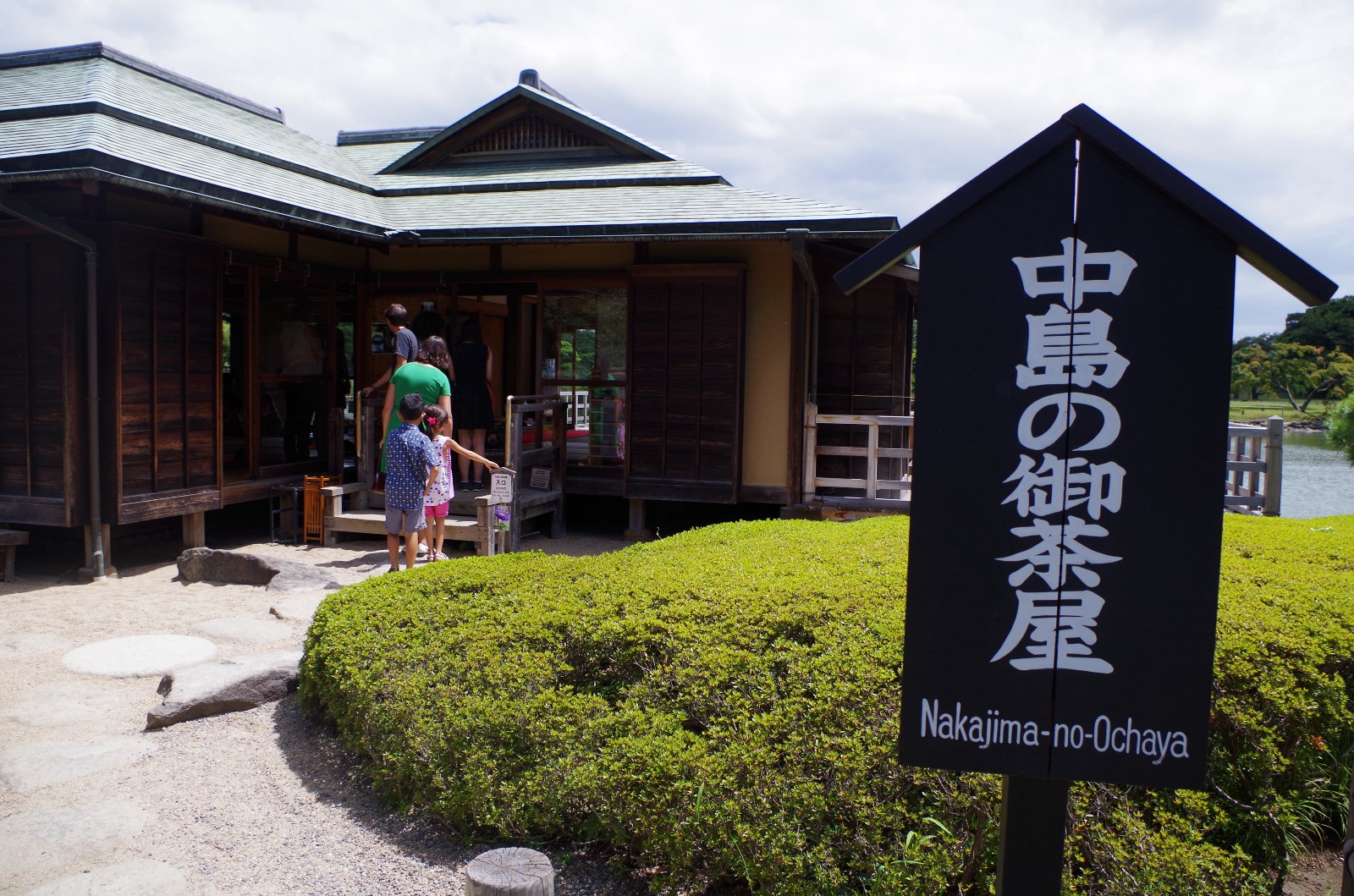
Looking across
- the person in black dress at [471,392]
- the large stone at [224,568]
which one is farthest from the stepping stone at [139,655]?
the person in black dress at [471,392]

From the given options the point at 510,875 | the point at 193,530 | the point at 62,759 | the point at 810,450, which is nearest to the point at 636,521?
the point at 810,450

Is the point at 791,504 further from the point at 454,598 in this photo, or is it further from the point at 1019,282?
the point at 1019,282

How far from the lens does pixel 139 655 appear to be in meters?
5.86

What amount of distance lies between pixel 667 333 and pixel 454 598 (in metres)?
5.38

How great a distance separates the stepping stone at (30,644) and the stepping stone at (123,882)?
3.20 meters

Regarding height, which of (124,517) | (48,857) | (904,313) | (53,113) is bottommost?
(48,857)

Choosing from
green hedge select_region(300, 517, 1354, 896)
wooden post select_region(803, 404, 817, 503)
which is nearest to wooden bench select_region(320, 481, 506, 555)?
wooden post select_region(803, 404, 817, 503)

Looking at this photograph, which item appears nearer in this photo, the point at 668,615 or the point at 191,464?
the point at 668,615

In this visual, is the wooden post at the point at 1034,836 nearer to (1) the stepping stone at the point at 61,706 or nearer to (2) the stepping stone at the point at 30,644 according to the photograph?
(1) the stepping stone at the point at 61,706

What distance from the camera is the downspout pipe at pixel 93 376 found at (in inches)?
295

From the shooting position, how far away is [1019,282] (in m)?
2.27

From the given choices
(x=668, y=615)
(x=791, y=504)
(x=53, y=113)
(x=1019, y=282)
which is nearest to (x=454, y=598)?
(x=668, y=615)

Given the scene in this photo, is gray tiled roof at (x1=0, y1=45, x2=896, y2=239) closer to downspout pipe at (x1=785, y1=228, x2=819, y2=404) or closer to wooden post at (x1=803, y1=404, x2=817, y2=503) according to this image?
downspout pipe at (x1=785, y1=228, x2=819, y2=404)

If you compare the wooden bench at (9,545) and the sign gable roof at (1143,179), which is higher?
the sign gable roof at (1143,179)
